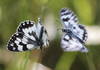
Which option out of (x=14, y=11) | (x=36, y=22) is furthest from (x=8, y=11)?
(x=36, y=22)

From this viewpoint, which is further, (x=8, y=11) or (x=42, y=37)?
(x=8, y=11)

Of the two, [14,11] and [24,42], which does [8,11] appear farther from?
[24,42]

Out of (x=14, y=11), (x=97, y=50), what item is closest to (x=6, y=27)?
(x=14, y=11)
